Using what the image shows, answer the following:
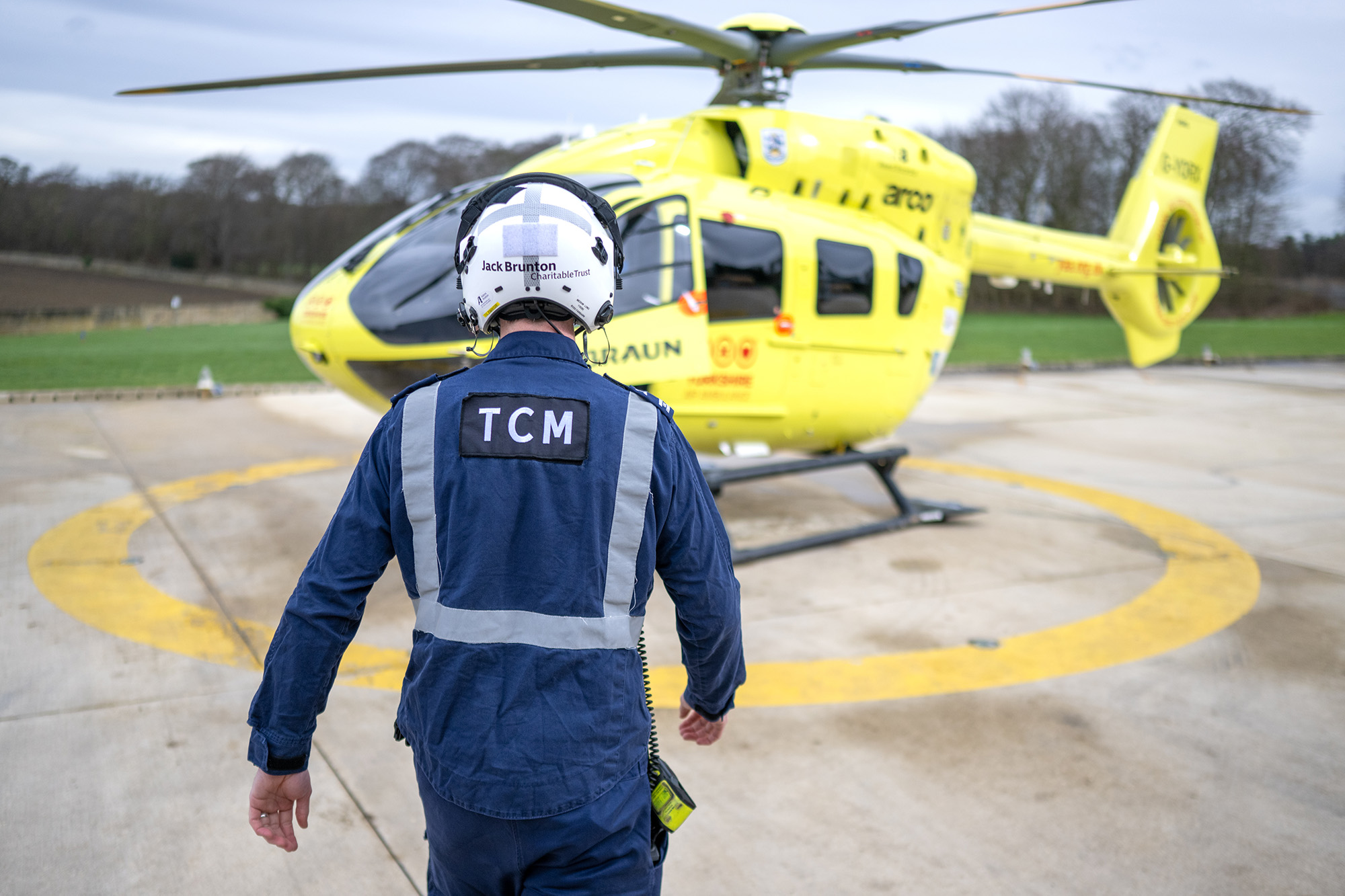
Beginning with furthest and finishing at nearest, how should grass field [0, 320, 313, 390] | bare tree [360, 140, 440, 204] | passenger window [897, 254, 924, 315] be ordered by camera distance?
1. bare tree [360, 140, 440, 204]
2. grass field [0, 320, 313, 390]
3. passenger window [897, 254, 924, 315]

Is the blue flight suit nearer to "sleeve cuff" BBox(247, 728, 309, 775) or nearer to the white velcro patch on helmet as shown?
"sleeve cuff" BBox(247, 728, 309, 775)

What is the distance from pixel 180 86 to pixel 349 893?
4.51 meters

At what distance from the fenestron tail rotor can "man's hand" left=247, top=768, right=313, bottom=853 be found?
3.90 meters

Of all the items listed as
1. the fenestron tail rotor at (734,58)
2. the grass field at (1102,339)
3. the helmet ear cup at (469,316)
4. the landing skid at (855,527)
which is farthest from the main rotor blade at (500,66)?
the grass field at (1102,339)

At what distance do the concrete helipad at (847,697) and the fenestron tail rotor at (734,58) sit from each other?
3.03 m

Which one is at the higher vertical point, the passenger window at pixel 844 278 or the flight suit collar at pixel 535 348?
the flight suit collar at pixel 535 348

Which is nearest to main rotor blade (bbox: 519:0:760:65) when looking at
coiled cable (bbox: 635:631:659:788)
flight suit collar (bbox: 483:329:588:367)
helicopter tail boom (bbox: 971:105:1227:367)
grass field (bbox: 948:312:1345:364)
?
flight suit collar (bbox: 483:329:588:367)

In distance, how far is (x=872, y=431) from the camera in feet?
24.6

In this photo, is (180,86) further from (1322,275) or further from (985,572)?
(1322,275)

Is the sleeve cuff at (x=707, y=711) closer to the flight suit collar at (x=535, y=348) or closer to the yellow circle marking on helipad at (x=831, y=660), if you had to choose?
the flight suit collar at (x=535, y=348)

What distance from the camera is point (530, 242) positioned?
1795mm

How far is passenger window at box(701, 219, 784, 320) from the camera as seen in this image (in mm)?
6164

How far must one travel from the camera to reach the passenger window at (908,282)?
7.06 meters

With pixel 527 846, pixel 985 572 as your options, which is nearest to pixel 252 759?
pixel 527 846
